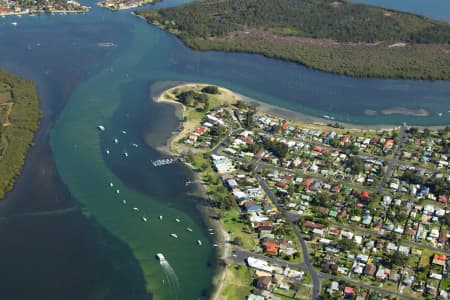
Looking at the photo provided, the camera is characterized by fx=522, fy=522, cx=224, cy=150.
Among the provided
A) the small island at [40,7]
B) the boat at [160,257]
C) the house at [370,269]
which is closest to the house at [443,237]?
the house at [370,269]

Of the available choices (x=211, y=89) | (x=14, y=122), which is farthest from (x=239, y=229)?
(x=14, y=122)

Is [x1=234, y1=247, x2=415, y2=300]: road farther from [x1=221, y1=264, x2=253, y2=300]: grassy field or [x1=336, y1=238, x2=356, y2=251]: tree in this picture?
[x1=336, y1=238, x2=356, y2=251]: tree

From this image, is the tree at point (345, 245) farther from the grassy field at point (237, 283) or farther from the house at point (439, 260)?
the grassy field at point (237, 283)

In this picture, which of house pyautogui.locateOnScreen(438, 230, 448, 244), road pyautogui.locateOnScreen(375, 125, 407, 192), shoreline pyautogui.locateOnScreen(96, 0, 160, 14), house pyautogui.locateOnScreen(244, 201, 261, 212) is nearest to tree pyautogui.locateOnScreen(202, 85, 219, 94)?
road pyautogui.locateOnScreen(375, 125, 407, 192)

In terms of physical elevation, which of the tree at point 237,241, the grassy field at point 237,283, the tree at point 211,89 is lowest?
the grassy field at point 237,283

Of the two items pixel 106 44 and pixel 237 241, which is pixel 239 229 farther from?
pixel 106 44
